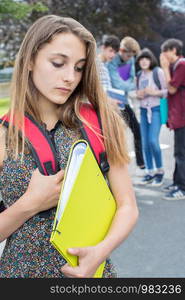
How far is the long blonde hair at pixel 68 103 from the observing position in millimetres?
1288

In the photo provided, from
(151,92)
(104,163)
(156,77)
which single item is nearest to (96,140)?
(104,163)

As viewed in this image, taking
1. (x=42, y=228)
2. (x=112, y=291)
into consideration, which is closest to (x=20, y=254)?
(x=42, y=228)

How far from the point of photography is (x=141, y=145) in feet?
19.8

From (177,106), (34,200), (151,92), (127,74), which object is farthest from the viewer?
(127,74)

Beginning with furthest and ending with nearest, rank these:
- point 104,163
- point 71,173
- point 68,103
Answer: point 68,103
point 104,163
point 71,173

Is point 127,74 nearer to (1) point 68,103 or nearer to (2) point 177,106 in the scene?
(2) point 177,106

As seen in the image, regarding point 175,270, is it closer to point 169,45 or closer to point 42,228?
point 42,228

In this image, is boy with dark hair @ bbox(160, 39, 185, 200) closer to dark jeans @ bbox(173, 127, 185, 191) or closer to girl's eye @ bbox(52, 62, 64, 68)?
dark jeans @ bbox(173, 127, 185, 191)

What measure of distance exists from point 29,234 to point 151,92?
430cm

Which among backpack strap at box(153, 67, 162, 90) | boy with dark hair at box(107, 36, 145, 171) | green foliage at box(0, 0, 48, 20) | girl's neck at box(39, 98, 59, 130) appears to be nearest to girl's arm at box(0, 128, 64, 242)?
girl's neck at box(39, 98, 59, 130)

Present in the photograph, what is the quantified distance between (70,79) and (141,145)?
4.80m

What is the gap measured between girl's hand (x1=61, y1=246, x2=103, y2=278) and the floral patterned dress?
0.61 ft

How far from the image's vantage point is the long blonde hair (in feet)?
4.23

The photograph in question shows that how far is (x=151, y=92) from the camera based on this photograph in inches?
213
